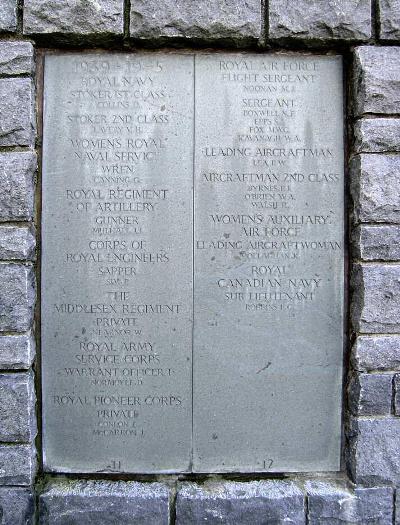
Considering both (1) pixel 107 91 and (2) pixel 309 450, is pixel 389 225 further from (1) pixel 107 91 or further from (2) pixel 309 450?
(1) pixel 107 91

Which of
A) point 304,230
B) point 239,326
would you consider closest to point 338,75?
point 304,230

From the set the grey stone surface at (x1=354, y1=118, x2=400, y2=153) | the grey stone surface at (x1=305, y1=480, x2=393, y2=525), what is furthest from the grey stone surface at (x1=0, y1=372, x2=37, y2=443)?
the grey stone surface at (x1=354, y1=118, x2=400, y2=153)

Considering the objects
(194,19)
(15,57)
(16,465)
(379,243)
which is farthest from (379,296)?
(15,57)

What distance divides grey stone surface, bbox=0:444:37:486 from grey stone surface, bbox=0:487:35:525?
49mm

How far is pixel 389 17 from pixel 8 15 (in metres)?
2.29

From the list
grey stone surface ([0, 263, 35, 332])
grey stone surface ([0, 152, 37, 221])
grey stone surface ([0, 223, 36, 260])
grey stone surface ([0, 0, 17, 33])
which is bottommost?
grey stone surface ([0, 263, 35, 332])

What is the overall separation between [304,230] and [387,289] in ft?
2.03

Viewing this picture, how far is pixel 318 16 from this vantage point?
2.99m

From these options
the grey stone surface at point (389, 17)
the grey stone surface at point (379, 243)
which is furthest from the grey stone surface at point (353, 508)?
the grey stone surface at point (389, 17)

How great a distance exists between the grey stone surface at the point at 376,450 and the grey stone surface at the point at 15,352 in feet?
6.70

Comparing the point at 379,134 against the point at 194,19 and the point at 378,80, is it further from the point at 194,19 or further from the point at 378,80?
the point at 194,19

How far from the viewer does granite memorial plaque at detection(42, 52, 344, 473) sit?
3117 mm

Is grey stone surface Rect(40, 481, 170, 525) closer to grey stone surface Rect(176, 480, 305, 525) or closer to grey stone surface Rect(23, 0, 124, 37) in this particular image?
grey stone surface Rect(176, 480, 305, 525)

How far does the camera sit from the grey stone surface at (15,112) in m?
2.94
